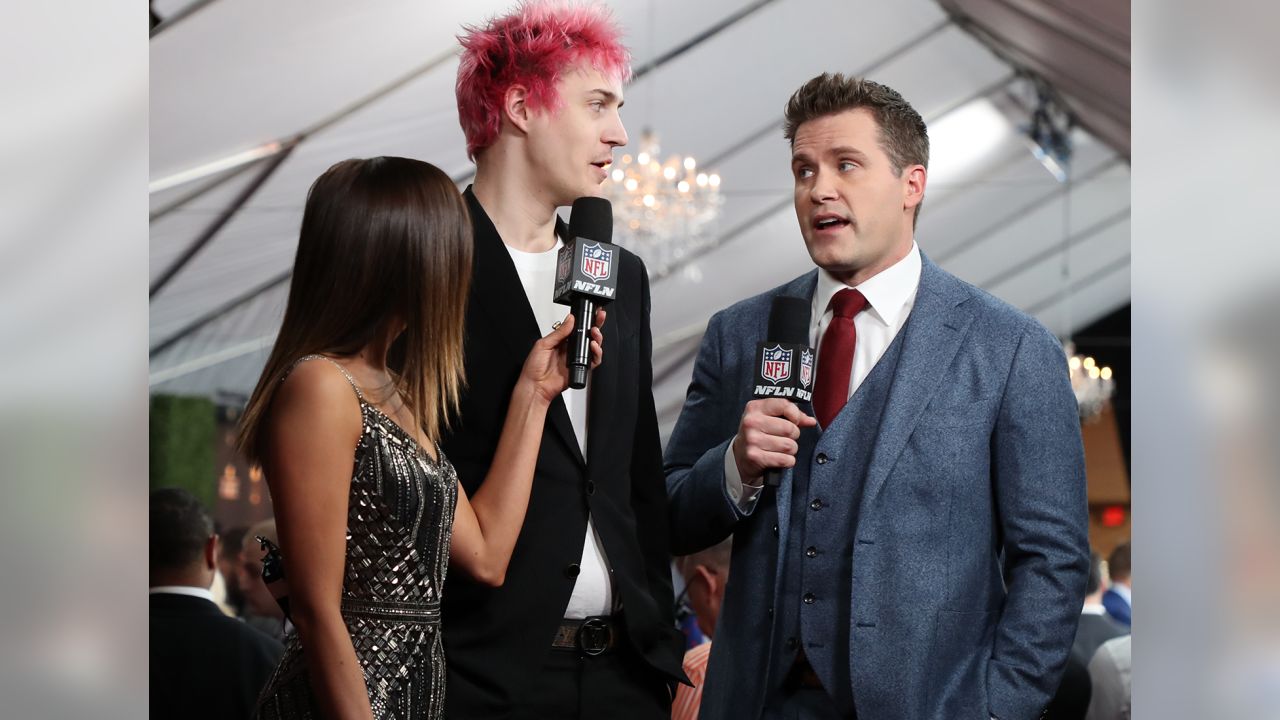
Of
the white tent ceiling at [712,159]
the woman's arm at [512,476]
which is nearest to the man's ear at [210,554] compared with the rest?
the woman's arm at [512,476]

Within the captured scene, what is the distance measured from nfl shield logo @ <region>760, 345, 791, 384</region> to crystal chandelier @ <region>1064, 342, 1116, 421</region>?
5627 millimetres

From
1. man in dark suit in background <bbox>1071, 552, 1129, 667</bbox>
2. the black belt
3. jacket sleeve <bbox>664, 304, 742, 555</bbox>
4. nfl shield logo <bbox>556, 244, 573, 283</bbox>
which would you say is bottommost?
man in dark suit in background <bbox>1071, 552, 1129, 667</bbox>

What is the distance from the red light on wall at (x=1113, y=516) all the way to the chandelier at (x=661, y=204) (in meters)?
2.68

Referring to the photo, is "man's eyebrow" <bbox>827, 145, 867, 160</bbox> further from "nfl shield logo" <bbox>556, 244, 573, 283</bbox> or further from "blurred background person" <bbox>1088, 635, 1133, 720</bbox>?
"blurred background person" <bbox>1088, 635, 1133, 720</bbox>

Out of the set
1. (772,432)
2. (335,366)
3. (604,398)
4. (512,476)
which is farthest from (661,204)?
(335,366)

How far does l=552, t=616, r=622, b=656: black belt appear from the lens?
2.12 m

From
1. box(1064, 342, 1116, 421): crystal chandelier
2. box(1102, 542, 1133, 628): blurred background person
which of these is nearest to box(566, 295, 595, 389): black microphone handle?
box(1102, 542, 1133, 628): blurred background person

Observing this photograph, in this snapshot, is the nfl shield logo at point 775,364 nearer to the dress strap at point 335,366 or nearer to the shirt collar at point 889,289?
the shirt collar at point 889,289
